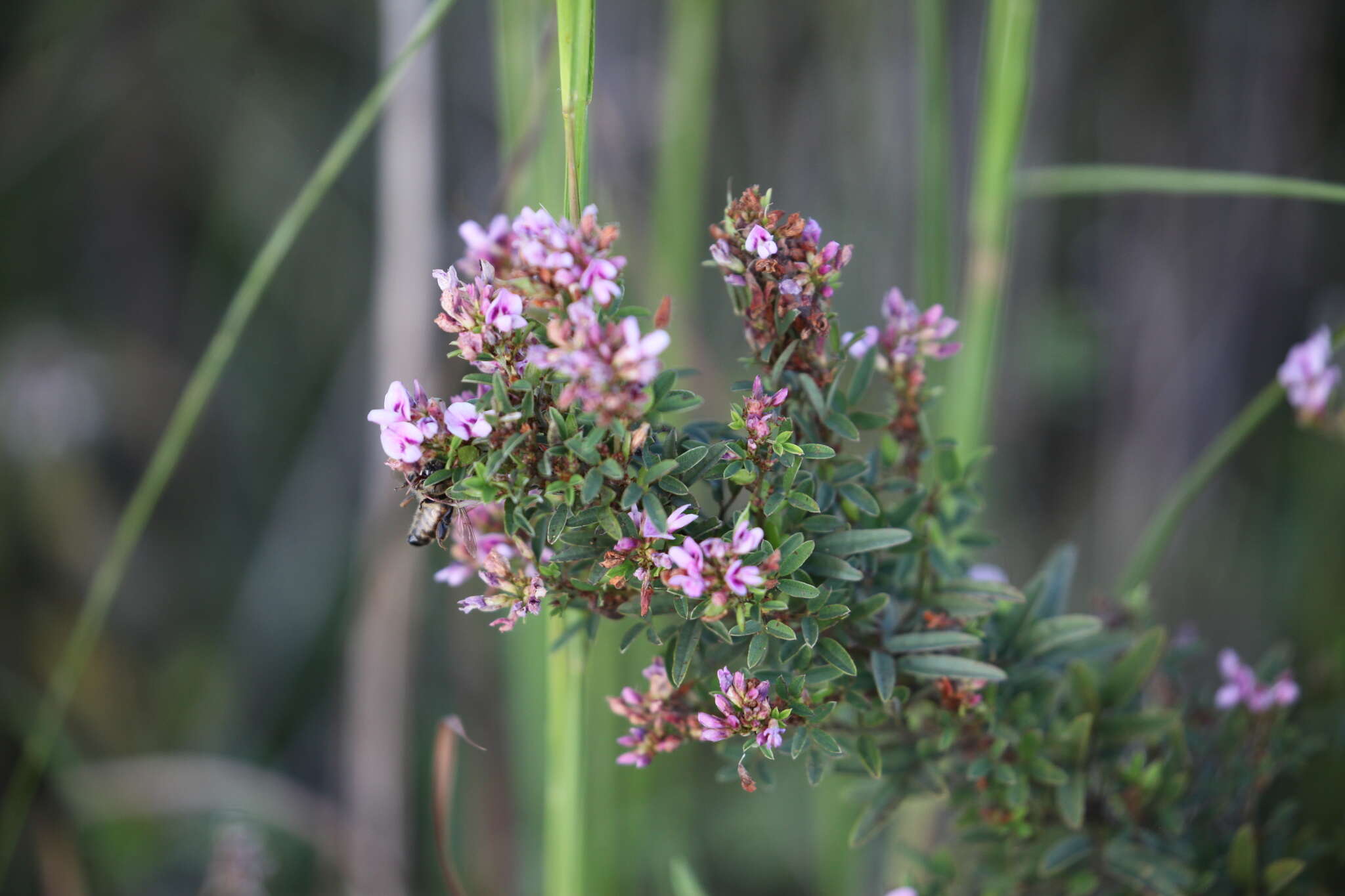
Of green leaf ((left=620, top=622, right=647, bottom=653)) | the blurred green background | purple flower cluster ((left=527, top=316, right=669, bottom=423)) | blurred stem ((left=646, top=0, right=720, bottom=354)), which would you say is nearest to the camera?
purple flower cluster ((left=527, top=316, right=669, bottom=423))

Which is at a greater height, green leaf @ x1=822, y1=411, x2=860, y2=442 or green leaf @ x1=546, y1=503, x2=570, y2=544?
green leaf @ x1=822, y1=411, x2=860, y2=442

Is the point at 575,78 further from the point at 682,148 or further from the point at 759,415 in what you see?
the point at 682,148

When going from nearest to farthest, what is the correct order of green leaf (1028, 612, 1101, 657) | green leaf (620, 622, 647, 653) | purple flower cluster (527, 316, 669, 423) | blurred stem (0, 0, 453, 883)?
purple flower cluster (527, 316, 669, 423) < green leaf (620, 622, 647, 653) < green leaf (1028, 612, 1101, 657) < blurred stem (0, 0, 453, 883)

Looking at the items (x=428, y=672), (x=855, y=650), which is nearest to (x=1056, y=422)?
(x=428, y=672)

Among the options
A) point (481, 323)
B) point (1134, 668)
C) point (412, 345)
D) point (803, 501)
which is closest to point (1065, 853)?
point (1134, 668)

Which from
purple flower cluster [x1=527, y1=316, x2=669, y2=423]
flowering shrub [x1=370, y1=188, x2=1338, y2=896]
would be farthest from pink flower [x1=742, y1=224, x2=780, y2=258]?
purple flower cluster [x1=527, y1=316, x2=669, y2=423]

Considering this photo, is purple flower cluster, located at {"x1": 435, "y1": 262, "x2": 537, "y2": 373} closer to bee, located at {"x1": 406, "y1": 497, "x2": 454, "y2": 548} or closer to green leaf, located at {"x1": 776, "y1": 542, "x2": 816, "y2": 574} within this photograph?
bee, located at {"x1": 406, "y1": 497, "x2": 454, "y2": 548}

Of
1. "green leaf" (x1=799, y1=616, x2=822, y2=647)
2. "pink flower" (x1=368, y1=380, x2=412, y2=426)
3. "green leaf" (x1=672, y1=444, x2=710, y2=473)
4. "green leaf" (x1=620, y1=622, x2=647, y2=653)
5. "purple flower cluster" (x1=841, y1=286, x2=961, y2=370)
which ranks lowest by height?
"green leaf" (x1=799, y1=616, x2=822, y2=647)

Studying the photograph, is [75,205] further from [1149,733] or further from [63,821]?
[1149,733]
